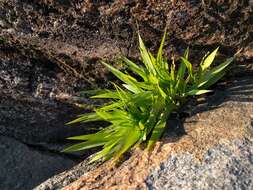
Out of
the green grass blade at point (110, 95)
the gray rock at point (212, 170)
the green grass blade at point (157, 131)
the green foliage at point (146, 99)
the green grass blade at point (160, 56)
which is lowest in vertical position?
the gray rock at point (212, 170)

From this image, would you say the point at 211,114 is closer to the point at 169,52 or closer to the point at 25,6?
the point at 169,52

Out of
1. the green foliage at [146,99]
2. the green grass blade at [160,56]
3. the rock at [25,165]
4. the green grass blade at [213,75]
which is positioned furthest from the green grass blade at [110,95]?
the rock at [25,165]

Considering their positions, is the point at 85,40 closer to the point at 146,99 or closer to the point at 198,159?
the point at 146,99

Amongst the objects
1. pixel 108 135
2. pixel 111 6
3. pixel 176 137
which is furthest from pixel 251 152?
pixel 111 6

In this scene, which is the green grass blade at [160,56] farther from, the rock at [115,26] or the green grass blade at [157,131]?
the green grass blade at [157,131]

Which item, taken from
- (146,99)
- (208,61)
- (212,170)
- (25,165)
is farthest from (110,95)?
(25,165)

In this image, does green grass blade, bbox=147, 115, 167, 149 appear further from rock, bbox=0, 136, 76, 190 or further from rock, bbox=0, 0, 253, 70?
rock, bbox=0, 136, 76, 190

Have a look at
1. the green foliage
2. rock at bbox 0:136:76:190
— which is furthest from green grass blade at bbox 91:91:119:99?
rock at bbox 0:136:76:190

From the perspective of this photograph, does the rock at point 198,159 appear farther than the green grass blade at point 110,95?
No
